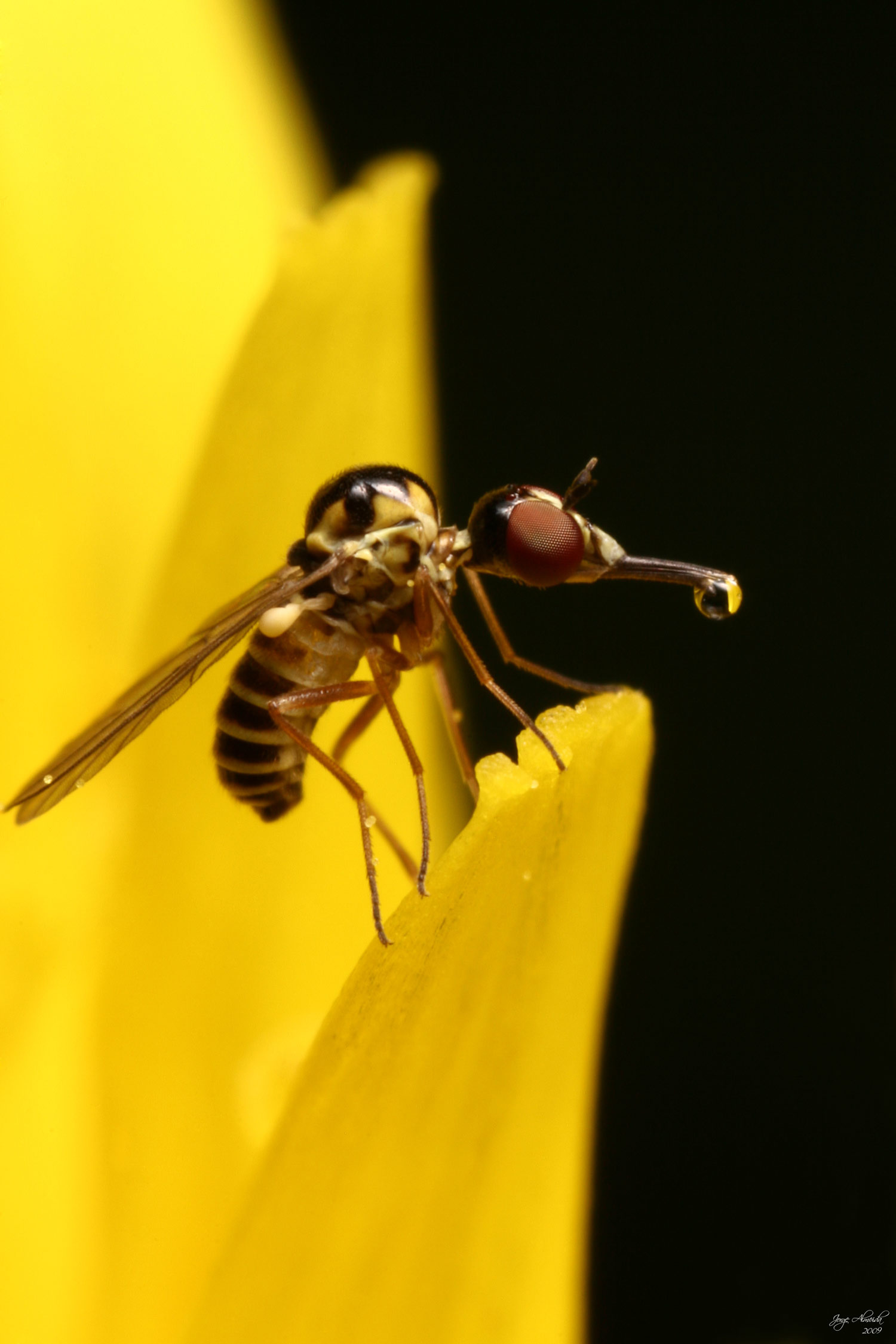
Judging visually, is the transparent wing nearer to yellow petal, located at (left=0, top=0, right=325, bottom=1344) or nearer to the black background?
yellow petal, located at (left=0, top=0, right=325, bottom=1344)

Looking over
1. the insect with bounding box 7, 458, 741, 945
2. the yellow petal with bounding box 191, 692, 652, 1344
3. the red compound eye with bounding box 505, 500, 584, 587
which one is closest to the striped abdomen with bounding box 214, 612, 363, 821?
the insect with bounding box 7, 458, 741, 945

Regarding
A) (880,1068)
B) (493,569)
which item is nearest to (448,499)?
(493,569)

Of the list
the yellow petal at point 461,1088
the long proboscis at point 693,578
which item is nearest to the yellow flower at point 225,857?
the yellow petal at point 461,1088

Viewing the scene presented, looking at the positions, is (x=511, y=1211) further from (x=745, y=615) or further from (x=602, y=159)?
(x=602, y=159)

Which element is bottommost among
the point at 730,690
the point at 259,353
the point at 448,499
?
the point at 730,690

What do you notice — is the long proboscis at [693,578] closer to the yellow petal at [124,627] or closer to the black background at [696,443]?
the yellow petal at [124,627]

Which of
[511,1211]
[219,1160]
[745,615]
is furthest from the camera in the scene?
[745,615]

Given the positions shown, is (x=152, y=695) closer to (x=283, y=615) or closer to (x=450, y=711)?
(x=283, y=615)
